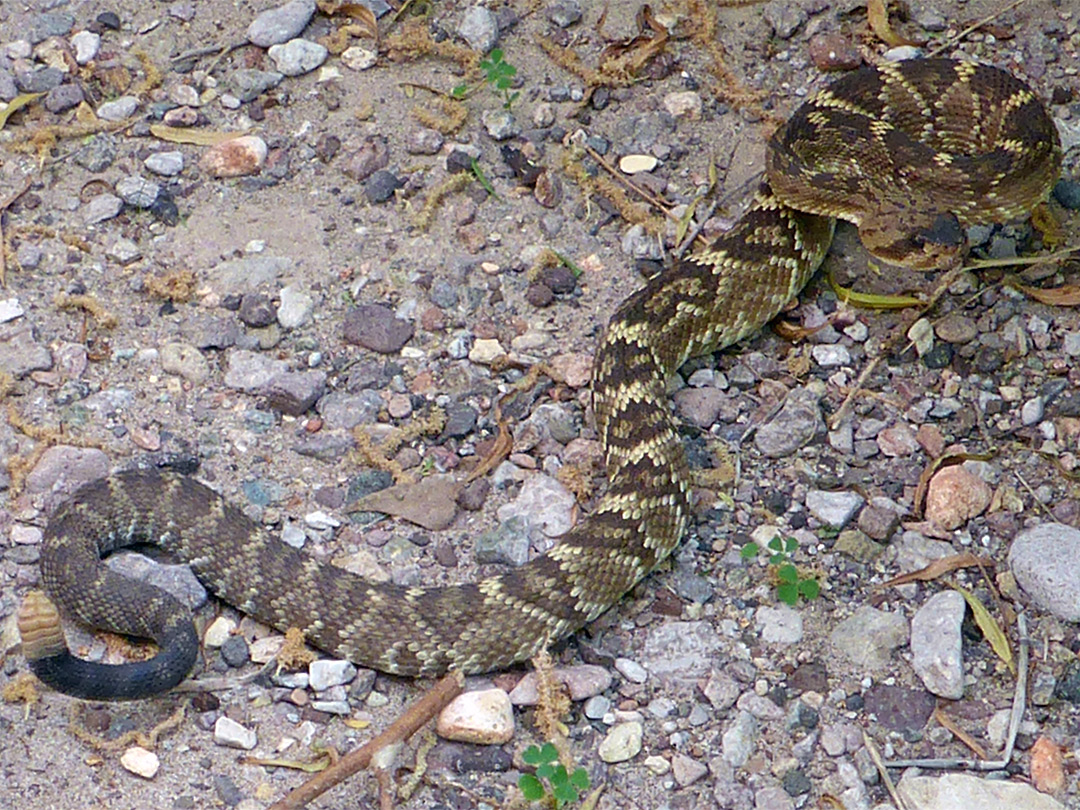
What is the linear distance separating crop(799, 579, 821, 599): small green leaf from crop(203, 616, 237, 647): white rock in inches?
75.7

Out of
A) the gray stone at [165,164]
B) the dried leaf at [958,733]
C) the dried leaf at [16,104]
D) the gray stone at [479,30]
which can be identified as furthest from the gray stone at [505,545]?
the dried leaf at [16,104]

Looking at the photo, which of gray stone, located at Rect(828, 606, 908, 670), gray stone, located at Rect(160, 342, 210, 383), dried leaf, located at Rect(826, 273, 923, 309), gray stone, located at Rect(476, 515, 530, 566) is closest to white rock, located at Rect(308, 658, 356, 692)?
gray stone, located at Rect(476, 515, 530, 566)

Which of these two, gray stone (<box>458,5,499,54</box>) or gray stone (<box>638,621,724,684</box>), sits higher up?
gray stone (<box>458,5,499,54</box>)

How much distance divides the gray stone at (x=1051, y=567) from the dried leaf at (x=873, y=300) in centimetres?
124

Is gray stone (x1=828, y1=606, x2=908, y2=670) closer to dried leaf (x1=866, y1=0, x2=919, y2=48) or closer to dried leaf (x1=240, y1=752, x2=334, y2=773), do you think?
dried leaf (x1=240, y1=752, x2=334, y2=773)

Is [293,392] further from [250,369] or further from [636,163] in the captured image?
[636,163]

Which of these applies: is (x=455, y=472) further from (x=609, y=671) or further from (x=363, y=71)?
(x=363, y=71)

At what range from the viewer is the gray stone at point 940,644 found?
14.5 ft

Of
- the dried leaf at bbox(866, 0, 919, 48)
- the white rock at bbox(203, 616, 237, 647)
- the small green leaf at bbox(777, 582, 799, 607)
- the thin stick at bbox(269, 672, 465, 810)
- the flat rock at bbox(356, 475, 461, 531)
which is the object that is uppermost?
the dried leaf at bbox(866, 0, 919, 48)

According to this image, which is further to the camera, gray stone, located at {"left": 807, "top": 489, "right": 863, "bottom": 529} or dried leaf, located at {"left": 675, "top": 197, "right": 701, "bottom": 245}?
dried leaf, located at {"left": 675, "top": 197, "right": 701, "bottom": 245}

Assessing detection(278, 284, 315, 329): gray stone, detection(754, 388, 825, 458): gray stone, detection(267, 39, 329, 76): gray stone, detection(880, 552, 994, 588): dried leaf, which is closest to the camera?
detection(880, 552, 994, 588): dried leaf

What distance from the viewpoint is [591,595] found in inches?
187

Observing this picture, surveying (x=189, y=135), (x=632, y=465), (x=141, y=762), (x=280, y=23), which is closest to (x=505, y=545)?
(x=632, y=465)

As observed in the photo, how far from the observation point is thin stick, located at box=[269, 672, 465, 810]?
4055mm
